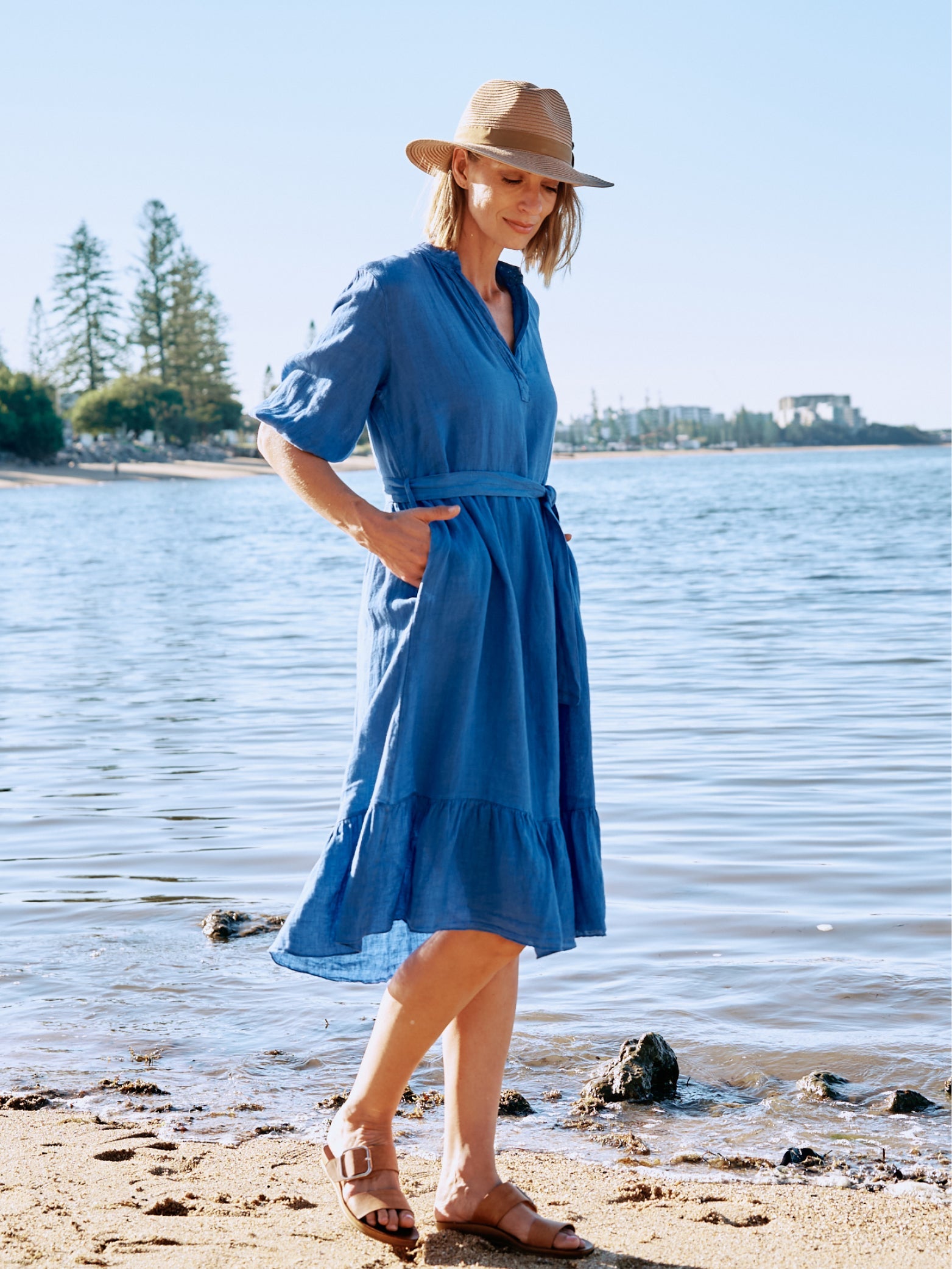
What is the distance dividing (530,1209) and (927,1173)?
0.88 meters

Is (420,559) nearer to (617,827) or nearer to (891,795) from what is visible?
(617,827)

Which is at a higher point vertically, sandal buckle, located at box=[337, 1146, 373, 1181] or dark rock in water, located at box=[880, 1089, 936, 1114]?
sandal buckle, located at box=[337, 1146, 373, 1181]

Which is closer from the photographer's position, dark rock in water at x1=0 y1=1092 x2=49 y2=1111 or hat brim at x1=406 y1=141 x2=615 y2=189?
hat brim at x1=406 y1=141 x2=615 y2=189

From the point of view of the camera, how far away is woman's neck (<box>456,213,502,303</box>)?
233cm

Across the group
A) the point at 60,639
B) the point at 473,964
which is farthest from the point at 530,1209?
the point at 60,639

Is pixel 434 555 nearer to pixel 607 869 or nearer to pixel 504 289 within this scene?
pixel 504 289

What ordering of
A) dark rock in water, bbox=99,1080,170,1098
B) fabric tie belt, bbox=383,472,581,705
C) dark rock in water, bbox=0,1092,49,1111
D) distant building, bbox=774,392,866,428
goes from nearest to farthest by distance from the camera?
fabric tie belt, bbox=383,472,581,705
dark rock in water, bbox=0,1092,49,1111
dark rock in water, bbox=99,1080,170,1098
distant building, bbox=774,392,866,428

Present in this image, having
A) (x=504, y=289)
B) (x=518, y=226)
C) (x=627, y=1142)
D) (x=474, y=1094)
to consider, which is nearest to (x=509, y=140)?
(x=518, y=226)

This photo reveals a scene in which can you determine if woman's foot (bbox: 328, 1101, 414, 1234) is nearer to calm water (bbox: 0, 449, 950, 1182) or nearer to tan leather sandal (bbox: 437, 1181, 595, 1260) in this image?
tan leather sandal (bbox: 437, 1181, 595, 1260)

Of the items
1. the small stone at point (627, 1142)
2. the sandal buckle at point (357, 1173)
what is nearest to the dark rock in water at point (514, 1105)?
the small stone at point (627, 1142)

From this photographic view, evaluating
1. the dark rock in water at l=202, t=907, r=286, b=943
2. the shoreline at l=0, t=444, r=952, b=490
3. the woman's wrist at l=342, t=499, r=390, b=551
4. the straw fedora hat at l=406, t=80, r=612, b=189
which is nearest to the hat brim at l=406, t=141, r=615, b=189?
the straw fedora hat at l=406, t=80, r=612, b=189

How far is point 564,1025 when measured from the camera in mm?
3584

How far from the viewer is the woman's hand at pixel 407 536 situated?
7.09 feet

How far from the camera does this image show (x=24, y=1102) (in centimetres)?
299
